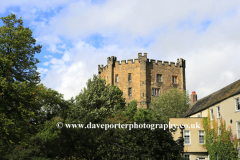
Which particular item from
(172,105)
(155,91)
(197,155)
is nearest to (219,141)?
(197,155)

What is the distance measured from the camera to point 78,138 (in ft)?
52.2

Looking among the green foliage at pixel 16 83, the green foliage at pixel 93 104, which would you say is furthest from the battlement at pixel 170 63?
the green foliage at pixel 16 83

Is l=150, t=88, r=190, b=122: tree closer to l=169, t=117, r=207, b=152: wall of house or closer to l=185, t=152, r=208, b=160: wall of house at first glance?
l=169, t=117, r=207, b=152: wall of house

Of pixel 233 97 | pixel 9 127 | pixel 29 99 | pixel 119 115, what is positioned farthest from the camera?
pixel 119 115

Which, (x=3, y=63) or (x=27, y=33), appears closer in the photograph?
(x=3, y=63)

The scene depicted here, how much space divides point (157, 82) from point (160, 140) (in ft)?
142

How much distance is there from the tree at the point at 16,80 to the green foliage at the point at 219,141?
63.9 feet

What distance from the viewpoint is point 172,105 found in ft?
160

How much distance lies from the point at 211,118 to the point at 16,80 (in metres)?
22.9

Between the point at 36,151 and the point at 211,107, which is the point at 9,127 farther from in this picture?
the point at 211,107

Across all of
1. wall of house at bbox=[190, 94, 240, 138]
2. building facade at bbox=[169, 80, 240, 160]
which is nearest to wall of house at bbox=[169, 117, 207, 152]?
building facade at bbox=[169, 80, 240, 160]

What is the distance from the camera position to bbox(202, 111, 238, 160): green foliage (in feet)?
88.1

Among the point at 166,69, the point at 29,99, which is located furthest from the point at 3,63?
the point at 166,69

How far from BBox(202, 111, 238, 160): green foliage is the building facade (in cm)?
52
